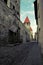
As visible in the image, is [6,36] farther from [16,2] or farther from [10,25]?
[16,2]

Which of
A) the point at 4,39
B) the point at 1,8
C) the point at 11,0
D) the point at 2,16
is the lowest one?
the point at 4,39

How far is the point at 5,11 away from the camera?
17797mm

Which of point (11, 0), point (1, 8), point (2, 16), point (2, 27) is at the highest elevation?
point (11, 0)

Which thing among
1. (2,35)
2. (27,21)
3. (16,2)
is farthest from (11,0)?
(27,21)

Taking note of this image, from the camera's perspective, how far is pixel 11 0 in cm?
2511

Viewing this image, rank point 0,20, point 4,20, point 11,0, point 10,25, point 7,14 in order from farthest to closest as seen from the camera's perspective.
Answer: point 11,0 < point 10,25 < point 7,14 < point 4,20 < point 0,20

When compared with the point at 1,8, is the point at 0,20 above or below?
below

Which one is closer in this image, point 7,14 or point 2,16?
point 2,16

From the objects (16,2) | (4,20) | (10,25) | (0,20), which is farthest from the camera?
(16,2)

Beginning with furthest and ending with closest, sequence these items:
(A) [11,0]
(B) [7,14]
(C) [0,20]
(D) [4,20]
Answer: (A) [11,0], (B) [7,14], (D) [4,20], (C) [0,20]

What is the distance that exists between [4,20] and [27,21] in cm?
5986

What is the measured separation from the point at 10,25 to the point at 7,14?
1.95 m

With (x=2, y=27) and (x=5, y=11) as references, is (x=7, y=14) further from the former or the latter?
(x=2, y=27)

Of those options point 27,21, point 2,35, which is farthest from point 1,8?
point 27,21
